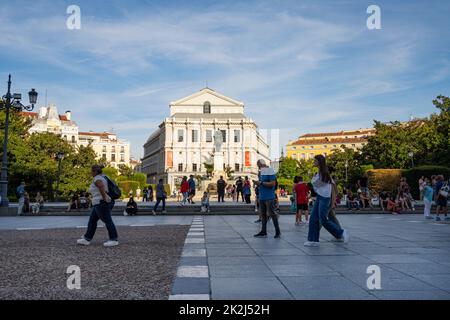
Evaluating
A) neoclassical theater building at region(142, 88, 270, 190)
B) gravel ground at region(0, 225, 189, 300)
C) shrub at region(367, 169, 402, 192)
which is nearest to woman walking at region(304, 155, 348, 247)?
gravel ground at region(0, 225, 189, 300)

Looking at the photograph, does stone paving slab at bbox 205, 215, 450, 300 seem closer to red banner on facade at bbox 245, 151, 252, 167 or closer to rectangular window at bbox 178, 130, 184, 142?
red banner on facade at bbox 245, 151, 252, 167

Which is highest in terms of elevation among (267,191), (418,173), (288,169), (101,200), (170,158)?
(170,158)

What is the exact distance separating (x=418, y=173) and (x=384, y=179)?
2.99m

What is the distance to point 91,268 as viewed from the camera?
6.18 metres

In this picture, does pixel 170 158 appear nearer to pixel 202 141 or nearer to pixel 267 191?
pixel 202 141

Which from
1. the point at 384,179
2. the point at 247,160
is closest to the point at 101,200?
the point at 384,179

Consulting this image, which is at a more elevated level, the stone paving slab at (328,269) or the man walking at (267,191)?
the man walking at (267,191)

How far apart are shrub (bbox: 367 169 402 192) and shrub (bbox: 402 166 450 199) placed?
98 centimetres

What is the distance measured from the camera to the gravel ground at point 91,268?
15.4 feet

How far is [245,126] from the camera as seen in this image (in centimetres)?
9944

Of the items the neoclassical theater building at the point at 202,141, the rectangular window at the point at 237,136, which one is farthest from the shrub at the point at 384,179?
the rectangular window at the point at 237,136

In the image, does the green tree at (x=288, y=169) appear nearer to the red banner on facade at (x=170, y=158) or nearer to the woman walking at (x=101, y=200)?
the red banner on facade at (x=170, y=158)

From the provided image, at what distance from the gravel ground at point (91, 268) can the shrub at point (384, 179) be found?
1212 inches
